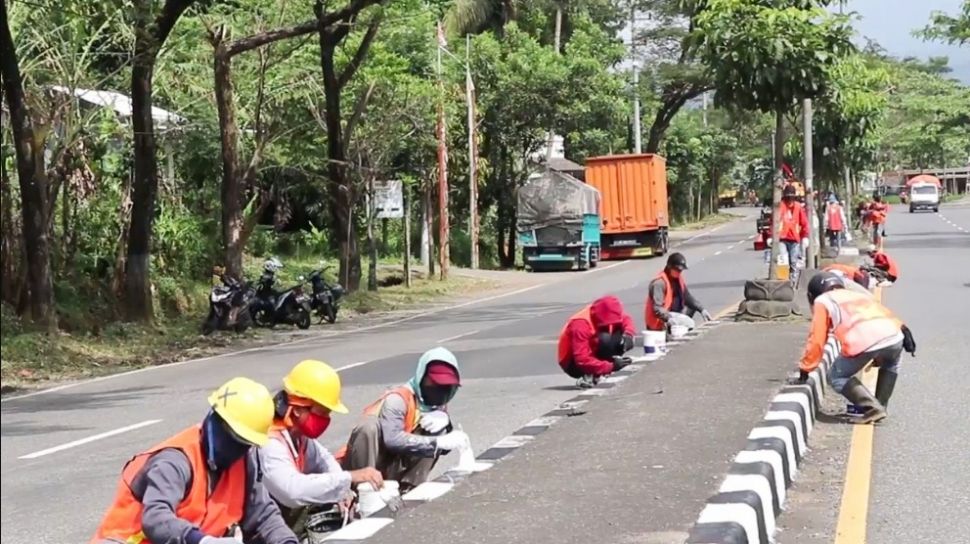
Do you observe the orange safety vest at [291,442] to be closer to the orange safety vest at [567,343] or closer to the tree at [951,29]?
the orange safety vest at [567,343]

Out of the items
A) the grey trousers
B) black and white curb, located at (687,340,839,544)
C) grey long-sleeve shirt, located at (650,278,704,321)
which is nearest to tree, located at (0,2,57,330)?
grey long-sleeve shirt, located at (650,278,704,321)

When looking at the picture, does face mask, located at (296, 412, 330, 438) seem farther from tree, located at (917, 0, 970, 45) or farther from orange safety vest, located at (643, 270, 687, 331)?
tree, located at (917, 0, 970, 45)

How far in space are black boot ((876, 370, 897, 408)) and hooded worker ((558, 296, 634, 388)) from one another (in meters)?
2.73

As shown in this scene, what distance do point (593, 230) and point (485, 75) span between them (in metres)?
5.75

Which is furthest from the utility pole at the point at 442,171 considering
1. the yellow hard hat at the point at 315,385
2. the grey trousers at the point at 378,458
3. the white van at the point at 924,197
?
the white van at the point at 924,197

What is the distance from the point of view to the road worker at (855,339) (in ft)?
33.3

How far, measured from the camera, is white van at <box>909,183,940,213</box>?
7738 cm

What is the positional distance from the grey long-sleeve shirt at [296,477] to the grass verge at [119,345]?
29.4ft

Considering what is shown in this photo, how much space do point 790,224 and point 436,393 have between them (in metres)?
15.2

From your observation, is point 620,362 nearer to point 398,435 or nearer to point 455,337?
point 398,435

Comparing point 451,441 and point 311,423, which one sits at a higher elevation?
point 311,423

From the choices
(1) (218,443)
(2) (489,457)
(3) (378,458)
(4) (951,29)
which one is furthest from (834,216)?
(1) (218,443)

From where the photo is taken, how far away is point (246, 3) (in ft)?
79.4

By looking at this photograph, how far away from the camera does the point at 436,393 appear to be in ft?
23.6
